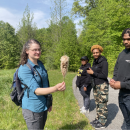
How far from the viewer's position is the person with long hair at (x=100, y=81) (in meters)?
3.00

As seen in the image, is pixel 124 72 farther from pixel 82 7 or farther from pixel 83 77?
pixel 82 7

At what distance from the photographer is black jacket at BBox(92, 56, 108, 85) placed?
2982 millimetres

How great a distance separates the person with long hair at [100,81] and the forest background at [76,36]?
1696mm

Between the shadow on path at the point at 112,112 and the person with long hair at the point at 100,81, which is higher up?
the person with long hair at the point at 100,81

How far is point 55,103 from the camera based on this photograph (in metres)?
5.17

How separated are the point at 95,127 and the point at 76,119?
748 millimetres

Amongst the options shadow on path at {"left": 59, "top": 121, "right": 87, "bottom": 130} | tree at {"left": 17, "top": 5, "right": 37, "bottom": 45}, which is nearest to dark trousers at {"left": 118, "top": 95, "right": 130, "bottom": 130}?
Answer: shadow on path at {"left": 59, "top": 121, "right": 87, "bottom": 130}

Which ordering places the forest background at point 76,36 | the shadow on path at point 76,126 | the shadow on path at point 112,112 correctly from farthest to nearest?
the forest background at point 76,36 → the shadow on path at point 112,112 → the shadow on path at point 76,126

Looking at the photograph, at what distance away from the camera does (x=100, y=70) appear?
10.1 ft

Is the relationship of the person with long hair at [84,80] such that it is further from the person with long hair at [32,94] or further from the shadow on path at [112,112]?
the person with long hair at [32,94]

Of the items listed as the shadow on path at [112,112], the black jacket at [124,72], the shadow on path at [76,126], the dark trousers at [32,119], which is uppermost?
the black jacket at [124,72]

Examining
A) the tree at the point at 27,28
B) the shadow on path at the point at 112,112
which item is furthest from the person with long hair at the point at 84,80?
the tree at the point at 27,28

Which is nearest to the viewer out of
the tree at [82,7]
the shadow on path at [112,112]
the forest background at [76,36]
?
the shadow on path at [112,112]

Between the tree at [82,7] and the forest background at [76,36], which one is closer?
the forest background at [76,36]
